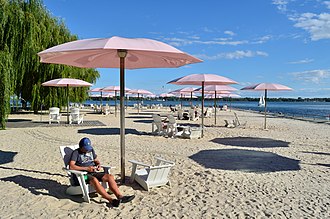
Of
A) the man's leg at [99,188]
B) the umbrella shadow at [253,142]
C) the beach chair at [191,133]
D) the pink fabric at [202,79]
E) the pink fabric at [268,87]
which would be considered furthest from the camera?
the pink fabric at [268,87]

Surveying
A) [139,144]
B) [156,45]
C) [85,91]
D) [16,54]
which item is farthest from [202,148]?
[85,91]

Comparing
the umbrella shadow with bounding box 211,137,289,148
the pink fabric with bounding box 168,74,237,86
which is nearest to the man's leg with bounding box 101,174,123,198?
the umbrella shadow with bounding box 211,137,289,148

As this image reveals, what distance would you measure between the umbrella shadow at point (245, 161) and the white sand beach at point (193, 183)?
0.07 feet

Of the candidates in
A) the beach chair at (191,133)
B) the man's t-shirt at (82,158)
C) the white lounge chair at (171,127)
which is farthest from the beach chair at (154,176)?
the white lounge chair at (171,127)

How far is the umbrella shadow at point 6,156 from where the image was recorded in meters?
7.13

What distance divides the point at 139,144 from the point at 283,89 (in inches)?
364

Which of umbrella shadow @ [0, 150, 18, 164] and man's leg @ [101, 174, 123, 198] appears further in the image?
umbrella shadow @ [0, 150, 18, 164]

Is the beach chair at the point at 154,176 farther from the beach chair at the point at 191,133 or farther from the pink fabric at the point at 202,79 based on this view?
the pink fabric at the point at 202,79

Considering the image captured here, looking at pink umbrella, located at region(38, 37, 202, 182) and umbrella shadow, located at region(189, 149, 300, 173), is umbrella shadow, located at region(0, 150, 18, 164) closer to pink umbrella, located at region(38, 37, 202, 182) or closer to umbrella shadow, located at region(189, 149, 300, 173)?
pink umbrella, located at region(38, 37, 202, 182)

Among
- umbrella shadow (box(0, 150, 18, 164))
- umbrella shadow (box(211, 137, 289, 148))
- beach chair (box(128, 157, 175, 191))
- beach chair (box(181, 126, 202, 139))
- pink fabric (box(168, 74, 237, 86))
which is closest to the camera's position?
beach chair (box(128, 157, 175, 191))

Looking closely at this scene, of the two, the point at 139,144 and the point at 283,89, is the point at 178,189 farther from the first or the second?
the point at 283,89

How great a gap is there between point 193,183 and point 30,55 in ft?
42.0

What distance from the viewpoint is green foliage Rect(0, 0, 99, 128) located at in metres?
11.9

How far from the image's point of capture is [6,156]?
7676mm
